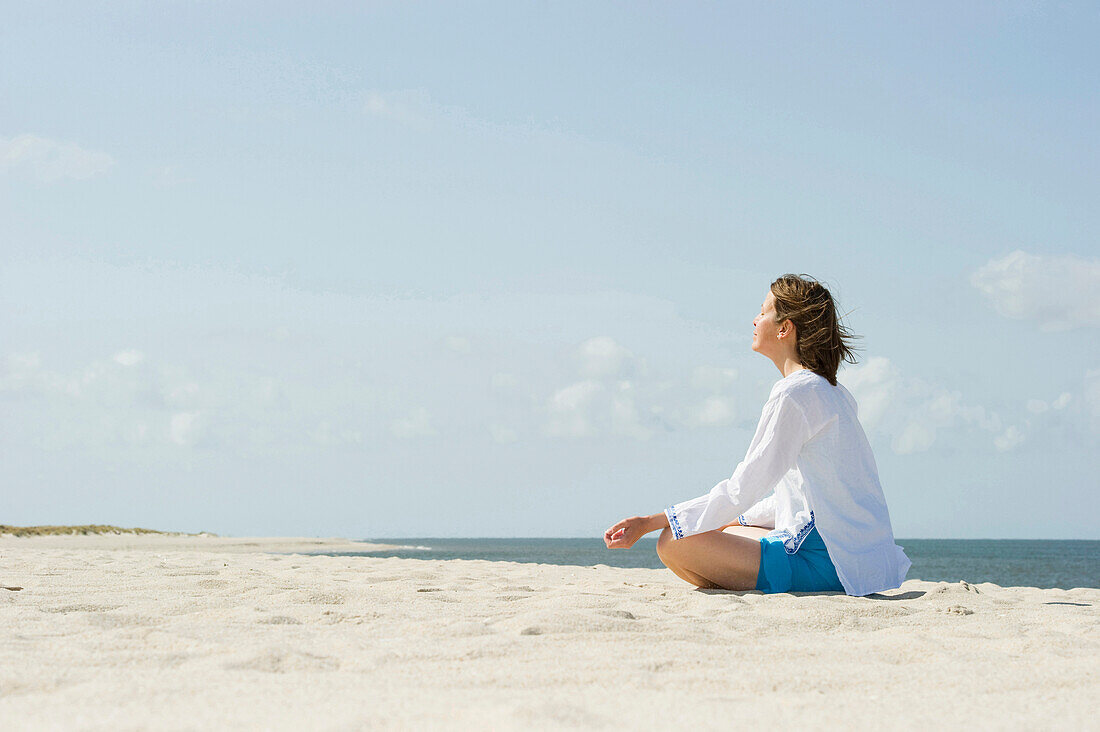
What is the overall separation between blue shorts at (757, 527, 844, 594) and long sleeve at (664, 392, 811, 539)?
0.42 meters

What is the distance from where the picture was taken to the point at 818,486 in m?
3.77

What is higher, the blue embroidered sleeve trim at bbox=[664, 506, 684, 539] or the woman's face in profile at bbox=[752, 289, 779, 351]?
the woman's face in profile at bbox=[752, 289, 779, 351]

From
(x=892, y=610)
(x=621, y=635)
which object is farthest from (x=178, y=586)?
(x=892, y=610)

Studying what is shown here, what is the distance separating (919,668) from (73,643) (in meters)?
2.37

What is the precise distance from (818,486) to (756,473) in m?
0.36

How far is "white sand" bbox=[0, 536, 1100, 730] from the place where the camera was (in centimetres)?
176

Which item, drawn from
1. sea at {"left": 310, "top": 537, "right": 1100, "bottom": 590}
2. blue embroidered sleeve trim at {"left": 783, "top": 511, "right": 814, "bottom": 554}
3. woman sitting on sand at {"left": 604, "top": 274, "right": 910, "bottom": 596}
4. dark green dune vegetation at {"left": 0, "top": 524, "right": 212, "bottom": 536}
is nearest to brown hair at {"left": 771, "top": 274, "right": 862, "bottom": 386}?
woman sitting on sand at {"left": 604, "top": 274, "right": 910, "bottom": 596}

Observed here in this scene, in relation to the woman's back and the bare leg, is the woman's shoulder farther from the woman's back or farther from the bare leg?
the bare leg

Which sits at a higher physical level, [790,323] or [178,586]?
[790,323]

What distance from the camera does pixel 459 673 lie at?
2119 millimetres

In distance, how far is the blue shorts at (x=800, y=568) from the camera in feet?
12.8

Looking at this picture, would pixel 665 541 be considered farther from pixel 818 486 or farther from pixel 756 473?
pixel 818 486

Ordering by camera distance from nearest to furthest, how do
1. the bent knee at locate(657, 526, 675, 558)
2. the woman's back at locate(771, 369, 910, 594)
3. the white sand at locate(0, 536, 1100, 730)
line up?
1. the white sand at locate(0, 536, 1100, 730)
2. the woman's back at locate(771, 369, 910, 594)
3. the bent knee at locate(657, 526, 675, 558)

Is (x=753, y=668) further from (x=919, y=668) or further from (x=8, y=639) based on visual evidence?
(x=8, y=639)
